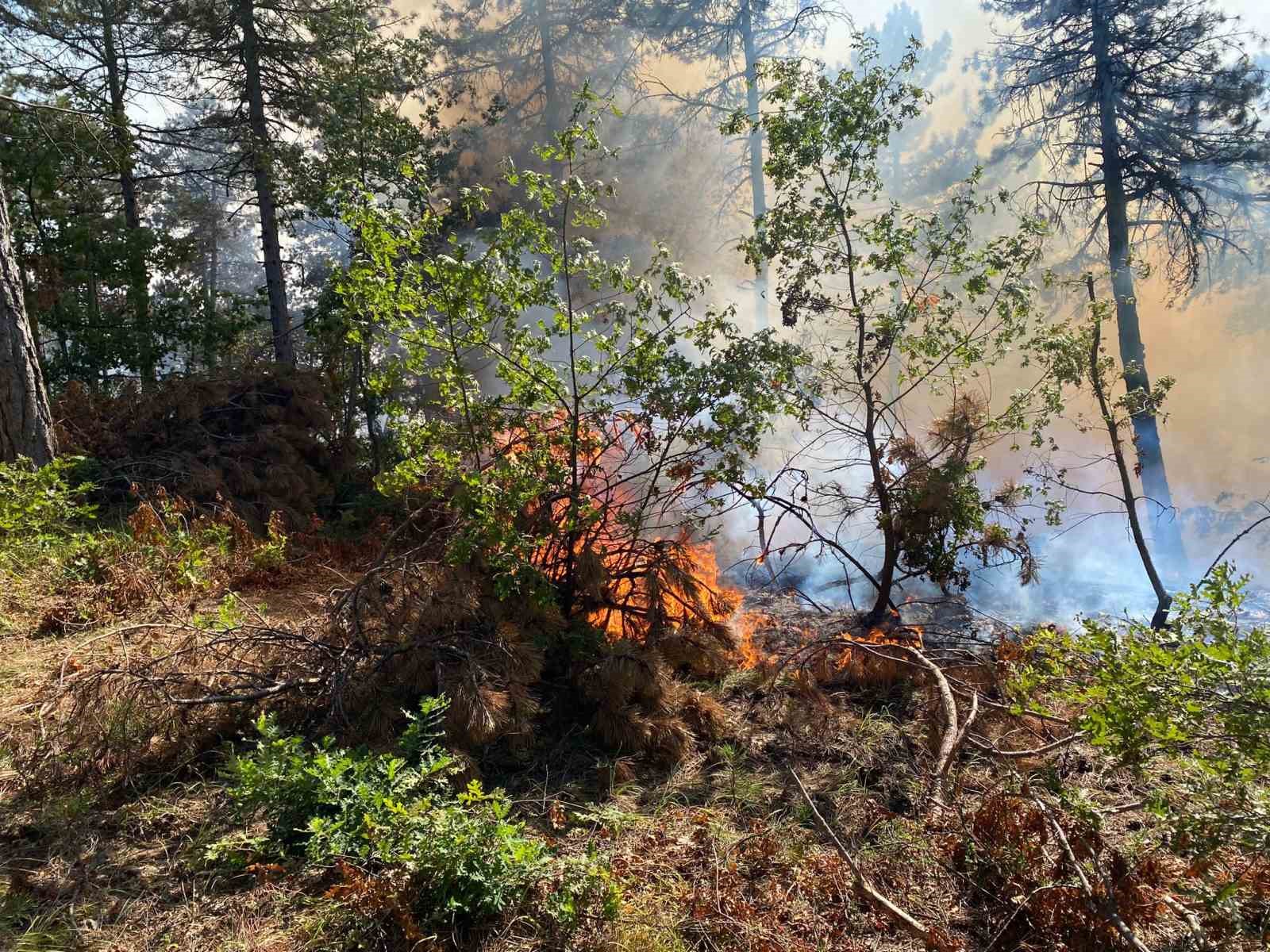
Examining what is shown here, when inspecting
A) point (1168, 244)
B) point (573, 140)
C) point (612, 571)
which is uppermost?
point (1168, 244)

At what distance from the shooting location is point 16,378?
687cm

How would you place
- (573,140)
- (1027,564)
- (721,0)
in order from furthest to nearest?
(721,0)
(1027,564)
(573,140)

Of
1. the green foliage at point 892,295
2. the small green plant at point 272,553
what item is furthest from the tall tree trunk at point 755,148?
the small green plant at point 272,553

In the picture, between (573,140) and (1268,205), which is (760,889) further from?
(1268,205)

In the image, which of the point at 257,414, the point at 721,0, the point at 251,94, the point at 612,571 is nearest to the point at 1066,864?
the point at 612,571

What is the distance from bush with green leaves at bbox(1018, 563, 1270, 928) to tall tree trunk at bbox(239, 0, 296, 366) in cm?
1164

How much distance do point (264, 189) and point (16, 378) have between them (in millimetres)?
6780

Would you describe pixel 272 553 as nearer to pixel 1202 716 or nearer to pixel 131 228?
pixel 1202 716

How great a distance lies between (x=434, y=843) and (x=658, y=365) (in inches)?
130

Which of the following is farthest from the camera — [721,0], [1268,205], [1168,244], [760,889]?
[721,0]

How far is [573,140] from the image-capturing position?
457cm

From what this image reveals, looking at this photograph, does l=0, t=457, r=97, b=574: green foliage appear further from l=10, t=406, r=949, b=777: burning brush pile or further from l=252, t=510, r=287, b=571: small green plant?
l=10, t=406, r=949, b=777: burning brush pile

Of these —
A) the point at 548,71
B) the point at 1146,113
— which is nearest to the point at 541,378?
the point at 1146,113

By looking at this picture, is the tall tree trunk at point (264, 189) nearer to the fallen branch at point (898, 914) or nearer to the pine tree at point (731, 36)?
the pine tree at point (731, 36)
